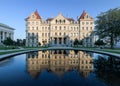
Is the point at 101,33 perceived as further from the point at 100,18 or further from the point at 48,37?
the point at 48,37

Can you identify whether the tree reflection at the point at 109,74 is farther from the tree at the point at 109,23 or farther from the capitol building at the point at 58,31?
the capitol building at the point at 58,31

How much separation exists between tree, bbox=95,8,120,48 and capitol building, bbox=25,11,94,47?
2049 cm

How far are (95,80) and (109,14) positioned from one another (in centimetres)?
3543

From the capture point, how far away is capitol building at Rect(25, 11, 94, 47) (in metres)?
64.9

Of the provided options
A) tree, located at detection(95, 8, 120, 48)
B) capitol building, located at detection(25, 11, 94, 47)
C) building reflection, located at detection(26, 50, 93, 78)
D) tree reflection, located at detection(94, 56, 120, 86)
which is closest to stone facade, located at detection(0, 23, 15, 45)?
capitol building, located at detection(25, 11, 94, 47)

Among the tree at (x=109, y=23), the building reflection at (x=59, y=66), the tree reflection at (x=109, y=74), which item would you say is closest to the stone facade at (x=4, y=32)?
the tree at (x=109, y=23)

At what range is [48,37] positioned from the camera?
66.1 metres

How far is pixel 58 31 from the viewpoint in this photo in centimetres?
6512

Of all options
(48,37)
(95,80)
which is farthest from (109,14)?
(95,80)

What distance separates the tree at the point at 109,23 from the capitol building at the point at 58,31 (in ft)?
67.2

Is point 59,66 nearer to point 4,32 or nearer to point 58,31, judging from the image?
point 58,31

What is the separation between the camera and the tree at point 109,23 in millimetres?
40094

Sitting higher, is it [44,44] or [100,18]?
[100,18]

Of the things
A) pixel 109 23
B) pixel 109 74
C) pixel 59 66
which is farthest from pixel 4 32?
pixel 109 74
